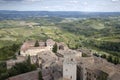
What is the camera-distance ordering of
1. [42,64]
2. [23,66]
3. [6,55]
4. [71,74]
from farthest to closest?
[6,55], [42,64], [23,66], [71,74]

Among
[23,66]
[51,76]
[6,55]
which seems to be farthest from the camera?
[6,55]

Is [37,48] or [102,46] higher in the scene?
[37,48]

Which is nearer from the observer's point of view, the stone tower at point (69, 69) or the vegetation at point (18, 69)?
the stone tower at point (69, 69)

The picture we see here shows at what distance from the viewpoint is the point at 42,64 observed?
170ft

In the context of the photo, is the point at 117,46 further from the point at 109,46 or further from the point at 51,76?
the point at 51,76

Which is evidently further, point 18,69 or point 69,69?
point 18,69

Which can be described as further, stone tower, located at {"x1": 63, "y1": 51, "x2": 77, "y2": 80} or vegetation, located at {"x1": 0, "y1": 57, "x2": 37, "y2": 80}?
vegetation, located at {"x1": 0, "y1": 57, "x2": 37, "y2": 80}

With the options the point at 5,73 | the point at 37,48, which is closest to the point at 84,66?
the point at 5,73

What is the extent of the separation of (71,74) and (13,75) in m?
13.4

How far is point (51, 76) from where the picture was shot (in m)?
42.8

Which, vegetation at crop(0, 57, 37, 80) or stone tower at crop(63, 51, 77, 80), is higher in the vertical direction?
stone tower at crop(63, 51, 77, 80)

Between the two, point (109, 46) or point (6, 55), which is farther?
point (109, 46)

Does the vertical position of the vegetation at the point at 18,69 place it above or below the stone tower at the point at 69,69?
below

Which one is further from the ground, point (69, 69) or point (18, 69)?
point (69, 69)
